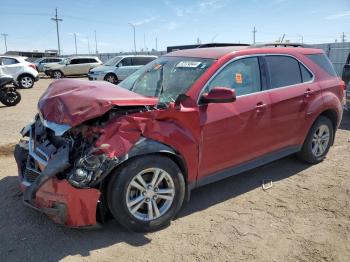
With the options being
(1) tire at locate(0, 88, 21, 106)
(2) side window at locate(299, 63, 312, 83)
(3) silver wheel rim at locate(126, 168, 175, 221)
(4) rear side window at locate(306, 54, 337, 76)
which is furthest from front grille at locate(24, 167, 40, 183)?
(1) tire at locate(0, 88, 21, 106)

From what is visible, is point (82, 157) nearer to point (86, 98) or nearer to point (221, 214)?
point (86, 98)

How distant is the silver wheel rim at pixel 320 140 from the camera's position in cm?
525

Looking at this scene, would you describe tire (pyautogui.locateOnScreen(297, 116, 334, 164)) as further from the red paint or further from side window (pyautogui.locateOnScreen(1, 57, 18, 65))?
side window (pyautogui.locateOnScreen(1, 57, 18, 65))

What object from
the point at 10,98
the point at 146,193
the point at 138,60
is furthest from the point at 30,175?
the point at 138,60

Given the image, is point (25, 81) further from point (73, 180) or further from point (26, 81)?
point (73, 180)

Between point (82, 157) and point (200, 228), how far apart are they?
4.70ft

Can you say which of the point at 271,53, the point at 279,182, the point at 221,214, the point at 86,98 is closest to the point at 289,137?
the point at 279,182

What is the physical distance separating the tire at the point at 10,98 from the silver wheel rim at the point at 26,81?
6770 millimetres

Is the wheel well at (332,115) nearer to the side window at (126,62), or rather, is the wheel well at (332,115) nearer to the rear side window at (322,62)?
the rear side window at (322,62)

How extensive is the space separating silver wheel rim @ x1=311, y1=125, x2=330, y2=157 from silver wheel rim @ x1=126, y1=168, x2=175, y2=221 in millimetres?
2738

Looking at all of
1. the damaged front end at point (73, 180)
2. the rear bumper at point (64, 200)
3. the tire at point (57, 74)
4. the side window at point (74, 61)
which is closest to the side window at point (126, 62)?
the side window at point (74, 61)

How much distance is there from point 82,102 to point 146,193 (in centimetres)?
109

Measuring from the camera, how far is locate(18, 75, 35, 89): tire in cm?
1809

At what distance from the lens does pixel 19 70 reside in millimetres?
17703
